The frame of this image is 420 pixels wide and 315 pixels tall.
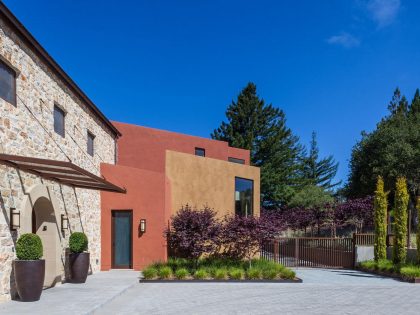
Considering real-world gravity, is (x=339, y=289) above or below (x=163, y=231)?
below

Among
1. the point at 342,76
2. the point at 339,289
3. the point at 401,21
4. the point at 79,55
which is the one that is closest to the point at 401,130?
the point at 342,76

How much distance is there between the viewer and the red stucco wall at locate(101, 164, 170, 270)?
14.0 m

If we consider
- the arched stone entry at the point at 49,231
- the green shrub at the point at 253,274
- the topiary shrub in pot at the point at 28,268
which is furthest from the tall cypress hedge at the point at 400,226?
the topiary shrub in pot at the point at 28,268

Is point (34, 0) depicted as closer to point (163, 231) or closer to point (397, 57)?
point (163, 231)

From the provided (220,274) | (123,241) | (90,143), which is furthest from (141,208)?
(220,274)

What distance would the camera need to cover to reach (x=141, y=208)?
46.6ft

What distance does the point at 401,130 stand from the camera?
29.1 meters

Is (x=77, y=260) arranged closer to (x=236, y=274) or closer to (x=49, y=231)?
(x=49, y=231)

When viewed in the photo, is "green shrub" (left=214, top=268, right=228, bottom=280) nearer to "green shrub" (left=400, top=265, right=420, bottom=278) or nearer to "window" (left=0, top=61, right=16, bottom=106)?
"green shrub" (left=400, top=265, right=420, bottom=278)

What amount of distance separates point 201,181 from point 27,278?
29.4ft

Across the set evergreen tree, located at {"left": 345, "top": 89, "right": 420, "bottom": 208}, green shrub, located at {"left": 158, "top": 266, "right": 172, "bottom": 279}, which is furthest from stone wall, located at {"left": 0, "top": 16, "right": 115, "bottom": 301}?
evergreen tree, located at {"left": 345, "top": 89, "right": 420, "bottom": 208}

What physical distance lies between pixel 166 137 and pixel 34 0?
10630mm

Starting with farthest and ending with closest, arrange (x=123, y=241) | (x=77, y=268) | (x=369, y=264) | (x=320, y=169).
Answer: (x=320, y=169), (x=369, y=264), (x=123, y=241), (x=77, y=268)

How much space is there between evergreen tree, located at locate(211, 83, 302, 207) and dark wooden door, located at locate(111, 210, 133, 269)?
22233 millimetres
